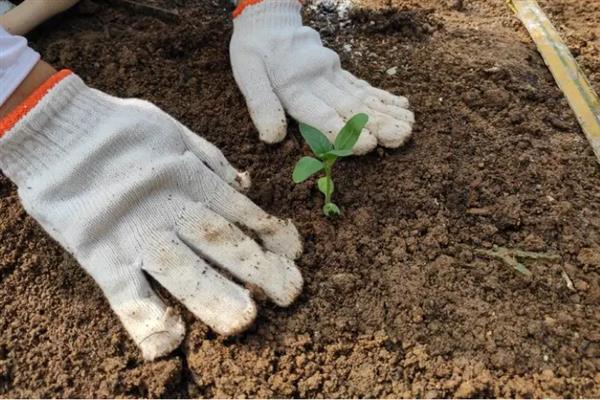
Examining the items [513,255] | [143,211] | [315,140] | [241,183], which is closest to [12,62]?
[143,211]

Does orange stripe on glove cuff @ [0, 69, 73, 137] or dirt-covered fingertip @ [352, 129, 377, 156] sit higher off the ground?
orange stripe on glove cuff @ [0, 69, 73, 137]

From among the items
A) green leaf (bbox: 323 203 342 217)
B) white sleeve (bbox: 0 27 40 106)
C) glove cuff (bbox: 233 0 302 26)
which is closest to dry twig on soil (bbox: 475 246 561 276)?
green leaf (bbox: 323 203 342 217)

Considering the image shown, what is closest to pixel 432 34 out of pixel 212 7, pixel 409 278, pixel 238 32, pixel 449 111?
pixel 449 111

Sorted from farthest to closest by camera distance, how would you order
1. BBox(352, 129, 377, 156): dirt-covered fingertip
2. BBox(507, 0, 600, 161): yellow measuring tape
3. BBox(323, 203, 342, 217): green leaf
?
BBox(507, 0, 600, 161): yellow measuring tape < BBox(352, 129, 377, 156): dirt-covered fingertip < BBox(323, 203, 342, 217): green leaf

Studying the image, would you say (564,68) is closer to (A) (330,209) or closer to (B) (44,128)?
(A) (330,209)

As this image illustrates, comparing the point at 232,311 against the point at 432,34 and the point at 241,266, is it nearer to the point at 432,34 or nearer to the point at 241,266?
the point at 241,266

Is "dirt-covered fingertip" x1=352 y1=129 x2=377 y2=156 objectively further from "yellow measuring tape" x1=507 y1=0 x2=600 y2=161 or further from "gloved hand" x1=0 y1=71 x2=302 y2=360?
"yellow measuring tape" x1=507 y1=0 x2=600 y2=161
